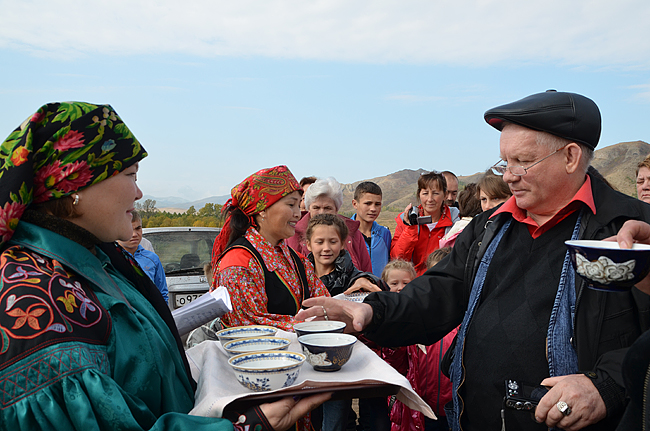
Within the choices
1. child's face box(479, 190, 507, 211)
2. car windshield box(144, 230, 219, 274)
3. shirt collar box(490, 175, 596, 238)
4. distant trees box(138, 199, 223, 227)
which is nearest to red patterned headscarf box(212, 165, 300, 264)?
shirt collar box(490, 175, 596, 238)

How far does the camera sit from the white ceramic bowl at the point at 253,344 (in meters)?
1.80

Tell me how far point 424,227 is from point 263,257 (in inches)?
112

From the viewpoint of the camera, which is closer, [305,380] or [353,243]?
[305,380]

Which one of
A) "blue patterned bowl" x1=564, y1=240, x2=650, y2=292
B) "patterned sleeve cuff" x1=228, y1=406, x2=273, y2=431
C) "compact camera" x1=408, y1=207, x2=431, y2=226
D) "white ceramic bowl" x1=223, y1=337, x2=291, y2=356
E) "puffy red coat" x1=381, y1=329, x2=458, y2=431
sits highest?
"blue patterned bowl" x1=564, y1=240, x2=650, y2=292

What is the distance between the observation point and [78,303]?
126 cm

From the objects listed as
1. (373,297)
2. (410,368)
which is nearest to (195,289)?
(410,368)

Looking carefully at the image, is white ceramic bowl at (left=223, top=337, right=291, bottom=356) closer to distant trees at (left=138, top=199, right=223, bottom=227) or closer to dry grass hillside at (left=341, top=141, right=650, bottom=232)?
dry grass hillside at (left=341, top=141, right=650, bottom=232)

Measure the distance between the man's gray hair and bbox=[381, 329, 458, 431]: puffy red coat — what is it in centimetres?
198

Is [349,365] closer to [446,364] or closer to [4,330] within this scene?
[446,364]

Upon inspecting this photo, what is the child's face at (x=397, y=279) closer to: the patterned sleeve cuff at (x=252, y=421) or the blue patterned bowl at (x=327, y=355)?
the blue patterned bowl at (x=327, y=355)

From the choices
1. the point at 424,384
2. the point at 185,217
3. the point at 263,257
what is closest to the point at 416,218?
the point at 424,384

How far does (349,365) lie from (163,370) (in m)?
0.68

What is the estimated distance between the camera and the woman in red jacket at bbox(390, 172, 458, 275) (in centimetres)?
509

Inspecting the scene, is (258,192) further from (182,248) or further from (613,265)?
(182,248)
